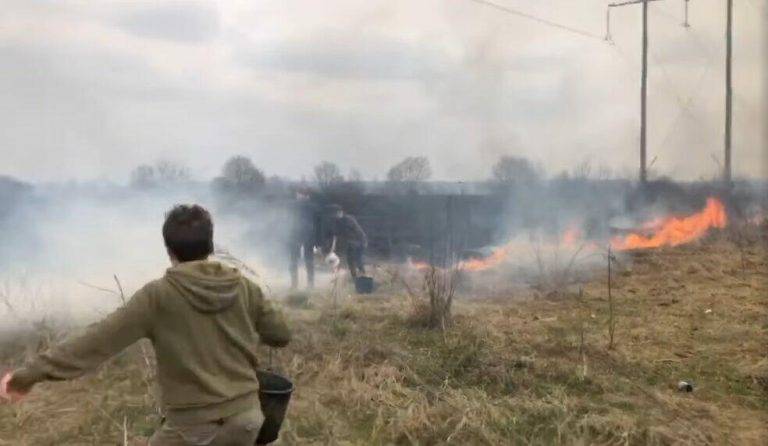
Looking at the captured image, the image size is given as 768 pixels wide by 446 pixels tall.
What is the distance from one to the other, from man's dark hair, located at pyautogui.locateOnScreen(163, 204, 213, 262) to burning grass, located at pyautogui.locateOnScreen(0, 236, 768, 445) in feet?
7.88

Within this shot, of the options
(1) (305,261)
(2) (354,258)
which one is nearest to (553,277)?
(2) (354,258)

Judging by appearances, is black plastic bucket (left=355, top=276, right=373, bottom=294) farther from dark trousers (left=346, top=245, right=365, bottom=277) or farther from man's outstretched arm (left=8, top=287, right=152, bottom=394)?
man's outstretched arm (left=8, top=287, right=152, bottom=394)

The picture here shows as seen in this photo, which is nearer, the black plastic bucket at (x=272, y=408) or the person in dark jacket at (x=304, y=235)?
the black plastic bucket at (x=272, y=408)

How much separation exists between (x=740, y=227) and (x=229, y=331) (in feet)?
62.5

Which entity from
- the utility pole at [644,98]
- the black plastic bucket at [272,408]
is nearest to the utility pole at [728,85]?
the utility pole at [644,98]

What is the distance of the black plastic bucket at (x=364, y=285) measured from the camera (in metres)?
10.2

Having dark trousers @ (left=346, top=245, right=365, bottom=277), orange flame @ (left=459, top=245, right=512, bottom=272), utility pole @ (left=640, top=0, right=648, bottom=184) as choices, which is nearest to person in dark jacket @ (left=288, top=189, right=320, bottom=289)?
dark trousers @ (left=346, top=245, right=365, bottom=277)

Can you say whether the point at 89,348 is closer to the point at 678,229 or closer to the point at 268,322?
the point at 268,322

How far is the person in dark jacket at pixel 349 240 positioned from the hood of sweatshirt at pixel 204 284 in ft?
27.0

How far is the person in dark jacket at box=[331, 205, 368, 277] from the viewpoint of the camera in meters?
10.9

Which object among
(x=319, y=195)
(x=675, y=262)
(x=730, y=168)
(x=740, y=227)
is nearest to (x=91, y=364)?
(x=319, y=195)

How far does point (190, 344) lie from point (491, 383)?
3.67m

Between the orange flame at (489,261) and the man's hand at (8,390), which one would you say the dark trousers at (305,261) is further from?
the man's hand at (8,390)

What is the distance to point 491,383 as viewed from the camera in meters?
5.71
